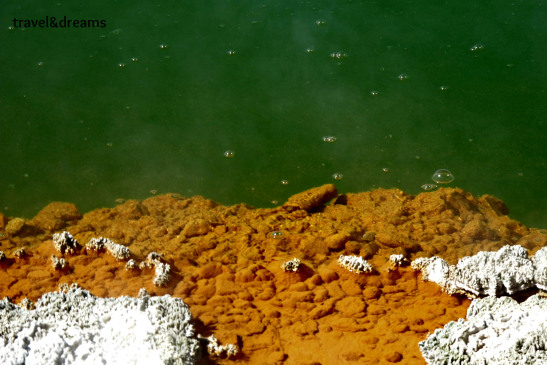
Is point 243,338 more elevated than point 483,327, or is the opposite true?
point 483,327

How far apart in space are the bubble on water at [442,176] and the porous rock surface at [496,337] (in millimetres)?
1449


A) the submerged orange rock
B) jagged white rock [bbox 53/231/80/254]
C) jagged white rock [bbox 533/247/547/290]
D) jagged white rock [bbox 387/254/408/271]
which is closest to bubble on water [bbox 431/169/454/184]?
the submerged orange rock

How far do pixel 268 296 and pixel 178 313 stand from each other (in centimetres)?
56

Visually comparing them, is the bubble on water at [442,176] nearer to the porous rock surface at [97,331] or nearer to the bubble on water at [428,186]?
the bubble on water at [428,186]

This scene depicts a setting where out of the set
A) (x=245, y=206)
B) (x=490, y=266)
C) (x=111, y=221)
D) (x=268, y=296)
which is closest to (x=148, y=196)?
(x=111, y=221)

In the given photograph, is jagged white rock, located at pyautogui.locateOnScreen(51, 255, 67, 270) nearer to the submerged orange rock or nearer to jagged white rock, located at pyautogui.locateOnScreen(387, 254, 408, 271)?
the submerged orange rock

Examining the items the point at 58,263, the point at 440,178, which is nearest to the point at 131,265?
the point at 58,263

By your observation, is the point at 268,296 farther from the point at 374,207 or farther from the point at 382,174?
the point at 382,174

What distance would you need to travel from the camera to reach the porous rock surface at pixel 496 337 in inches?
95.3

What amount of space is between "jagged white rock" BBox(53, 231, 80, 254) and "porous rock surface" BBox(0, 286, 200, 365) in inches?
21.8

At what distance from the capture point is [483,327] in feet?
8.56

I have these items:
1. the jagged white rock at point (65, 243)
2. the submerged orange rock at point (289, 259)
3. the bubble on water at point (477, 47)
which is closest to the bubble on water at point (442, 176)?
the submerged orange rock at point (289, 259)

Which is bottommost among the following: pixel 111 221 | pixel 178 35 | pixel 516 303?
pixel 111 221

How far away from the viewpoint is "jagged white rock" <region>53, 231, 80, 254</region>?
3.28 m
